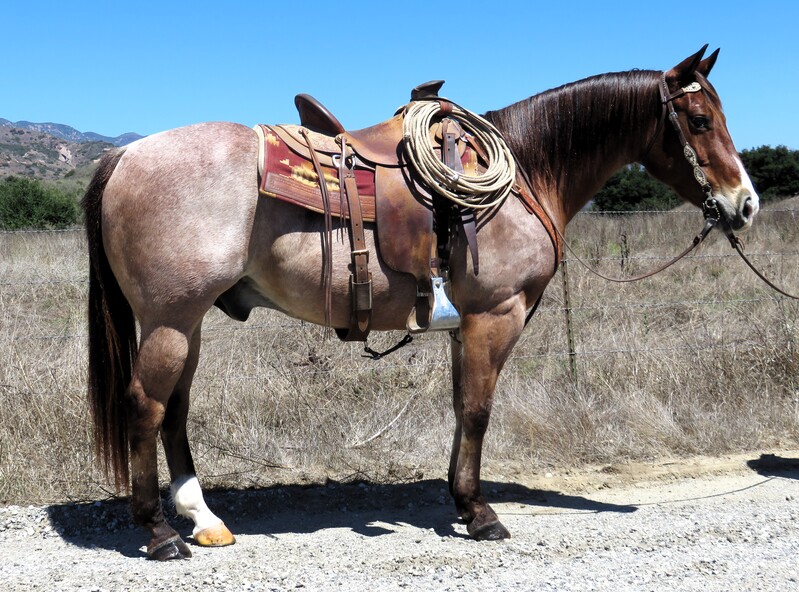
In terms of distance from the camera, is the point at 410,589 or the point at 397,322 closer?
the point at 410,589

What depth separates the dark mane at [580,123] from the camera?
13.7 ft

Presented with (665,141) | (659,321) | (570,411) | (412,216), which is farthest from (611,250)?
(412,216)

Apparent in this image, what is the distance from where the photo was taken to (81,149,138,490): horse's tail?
3.84m

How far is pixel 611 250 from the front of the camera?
1145 cm

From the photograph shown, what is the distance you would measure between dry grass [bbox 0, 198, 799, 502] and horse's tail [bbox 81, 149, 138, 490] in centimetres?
74

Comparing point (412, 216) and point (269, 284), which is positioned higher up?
Result: point (412, 216)

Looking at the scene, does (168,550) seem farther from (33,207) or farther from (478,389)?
(33,207)

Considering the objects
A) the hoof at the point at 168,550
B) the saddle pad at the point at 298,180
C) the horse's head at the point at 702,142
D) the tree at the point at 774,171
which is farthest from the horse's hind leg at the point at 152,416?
the tree at the point at 774,171

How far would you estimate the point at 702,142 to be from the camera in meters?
4.11

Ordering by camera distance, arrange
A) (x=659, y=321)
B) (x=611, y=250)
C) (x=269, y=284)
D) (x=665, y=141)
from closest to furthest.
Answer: (x=269, y=284)
(x=665, y=141)
(x=659, y=321)
(x=611, y=250)

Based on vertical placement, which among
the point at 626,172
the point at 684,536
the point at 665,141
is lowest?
the point at 684,536

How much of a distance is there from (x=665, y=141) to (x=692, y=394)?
2.43 meters

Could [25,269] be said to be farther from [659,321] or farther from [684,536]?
[684,536]

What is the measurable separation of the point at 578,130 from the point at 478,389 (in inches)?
59.0
